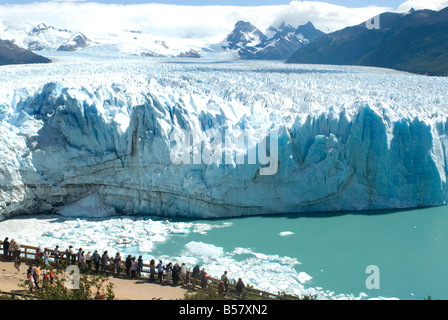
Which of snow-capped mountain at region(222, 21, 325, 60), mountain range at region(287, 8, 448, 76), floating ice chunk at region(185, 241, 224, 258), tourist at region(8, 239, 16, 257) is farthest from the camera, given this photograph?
snow-capped mountain at region(222, 21, 325, 60)

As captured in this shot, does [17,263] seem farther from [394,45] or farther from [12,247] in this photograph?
[394,45]

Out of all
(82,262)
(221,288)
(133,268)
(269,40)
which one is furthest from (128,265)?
(269,40)

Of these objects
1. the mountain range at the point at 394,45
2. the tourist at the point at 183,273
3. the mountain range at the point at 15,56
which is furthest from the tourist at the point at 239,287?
the mountain range at the point at 394,45

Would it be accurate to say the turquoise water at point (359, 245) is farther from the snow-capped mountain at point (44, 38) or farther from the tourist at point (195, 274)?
the snow-capped mountain at point (44, 38)

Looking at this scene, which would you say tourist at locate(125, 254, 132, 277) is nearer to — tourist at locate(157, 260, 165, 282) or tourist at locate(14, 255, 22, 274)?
tourist at locate(157, 260, 165, 282)

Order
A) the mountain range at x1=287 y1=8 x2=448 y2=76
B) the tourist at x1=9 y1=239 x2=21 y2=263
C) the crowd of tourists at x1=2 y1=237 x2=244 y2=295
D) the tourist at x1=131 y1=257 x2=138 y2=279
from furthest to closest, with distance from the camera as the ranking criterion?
the mountain range at x1=287 y1=8 x2=448 y2=76 → the tourist at x1=9 y1=239 x2=21 y2=263 → the tourist at x1=131 y1=257 x2=138 y2=279 → the crowd of tourists at x1=2 y1=237 x2=244 y2=295

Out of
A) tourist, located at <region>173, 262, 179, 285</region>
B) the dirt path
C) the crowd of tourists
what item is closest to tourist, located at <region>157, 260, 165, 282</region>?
the crowd of tourists
